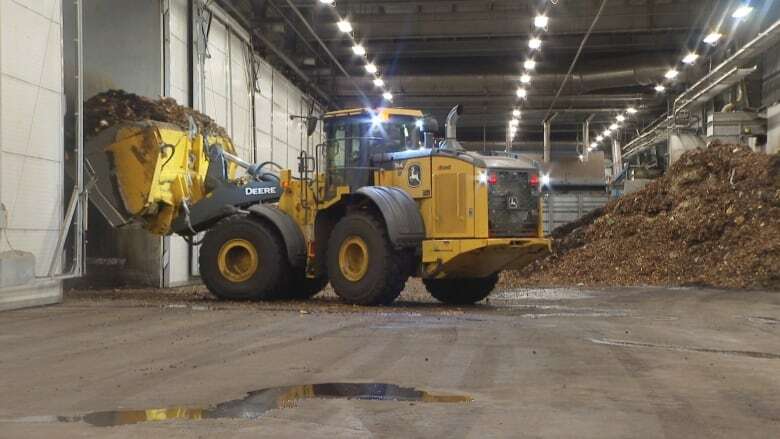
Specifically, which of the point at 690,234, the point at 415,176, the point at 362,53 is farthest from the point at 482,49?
the point at 415,176

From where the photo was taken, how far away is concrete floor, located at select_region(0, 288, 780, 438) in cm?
514

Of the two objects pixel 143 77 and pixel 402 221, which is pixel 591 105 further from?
pixel 402 221

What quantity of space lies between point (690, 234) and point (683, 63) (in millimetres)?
7461

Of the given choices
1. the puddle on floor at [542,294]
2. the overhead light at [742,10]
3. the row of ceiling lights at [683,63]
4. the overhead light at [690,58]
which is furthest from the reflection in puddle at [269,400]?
the overhead light at [690,58]

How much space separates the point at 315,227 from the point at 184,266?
21.3 ft

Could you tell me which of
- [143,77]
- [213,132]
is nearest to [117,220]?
[213,132]

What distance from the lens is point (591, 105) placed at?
32344 millimetres

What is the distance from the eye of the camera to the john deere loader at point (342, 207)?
13133mm

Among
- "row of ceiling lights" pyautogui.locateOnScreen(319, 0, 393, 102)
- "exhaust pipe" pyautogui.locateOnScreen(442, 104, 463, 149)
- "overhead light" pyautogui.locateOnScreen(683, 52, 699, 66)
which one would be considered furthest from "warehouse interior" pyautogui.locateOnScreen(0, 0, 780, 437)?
"overhead light" pyautogui.locateOnScreen(683, 52, 699, 66)

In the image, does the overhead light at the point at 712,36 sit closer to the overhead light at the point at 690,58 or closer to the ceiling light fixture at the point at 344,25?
the overhead light at the point at 690,58

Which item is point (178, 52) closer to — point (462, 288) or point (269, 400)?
point (462, 288)

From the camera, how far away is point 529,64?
1024 inches

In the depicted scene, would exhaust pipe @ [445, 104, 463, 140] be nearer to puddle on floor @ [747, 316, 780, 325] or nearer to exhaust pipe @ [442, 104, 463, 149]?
exhaust pipe @ [442, 104, 463, 149]

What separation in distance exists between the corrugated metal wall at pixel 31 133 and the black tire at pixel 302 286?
3.73 meters
